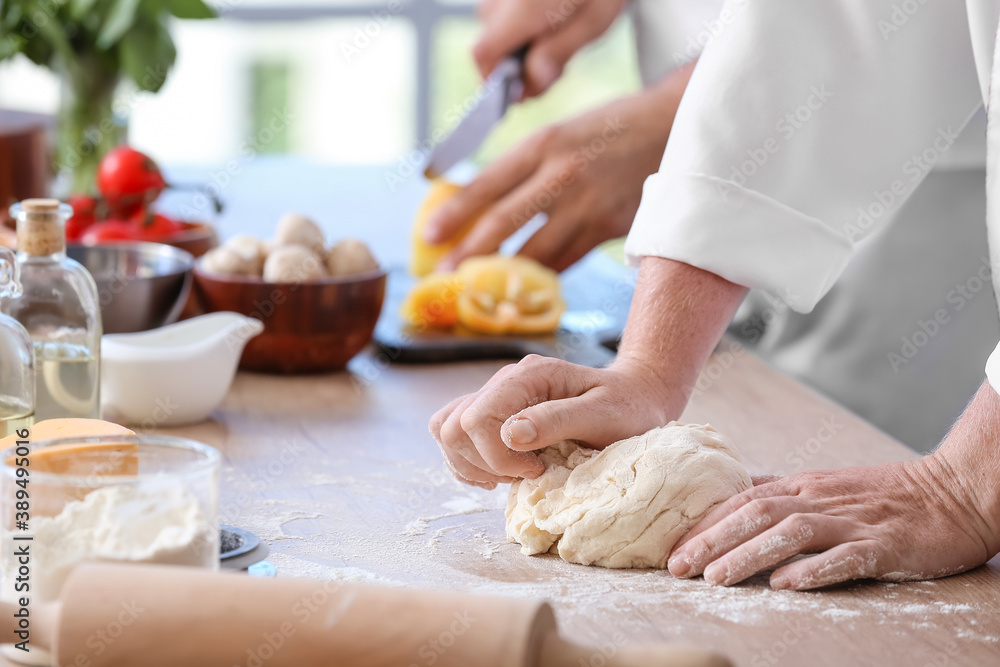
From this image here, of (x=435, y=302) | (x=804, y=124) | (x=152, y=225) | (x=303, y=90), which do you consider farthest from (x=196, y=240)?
(x=303, y=90)

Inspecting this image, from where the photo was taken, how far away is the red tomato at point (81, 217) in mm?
1779

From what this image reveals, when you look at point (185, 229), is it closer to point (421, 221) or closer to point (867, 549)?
point (421, 221)

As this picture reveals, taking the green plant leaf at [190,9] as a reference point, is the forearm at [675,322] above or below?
below

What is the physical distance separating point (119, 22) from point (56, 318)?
3.33ft

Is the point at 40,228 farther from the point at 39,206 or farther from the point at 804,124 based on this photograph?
the point at 804,124

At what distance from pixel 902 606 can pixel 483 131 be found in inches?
49.1

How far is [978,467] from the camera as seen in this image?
0.95 m

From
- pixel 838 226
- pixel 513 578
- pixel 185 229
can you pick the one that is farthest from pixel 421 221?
pixel 513 578

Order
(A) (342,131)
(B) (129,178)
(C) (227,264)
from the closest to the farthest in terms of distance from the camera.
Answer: (C) (227,264) → (B) (129,178) → (A) (342,131)

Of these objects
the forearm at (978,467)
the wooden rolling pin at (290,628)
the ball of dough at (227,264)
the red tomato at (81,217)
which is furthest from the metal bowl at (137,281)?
the forearm at (978,467)

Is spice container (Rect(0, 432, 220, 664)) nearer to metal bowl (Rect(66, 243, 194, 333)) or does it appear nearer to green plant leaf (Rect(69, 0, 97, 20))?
metal bowl (Rect(66, 243, 194, 333))

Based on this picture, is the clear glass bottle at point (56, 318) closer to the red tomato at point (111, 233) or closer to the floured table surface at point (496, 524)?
the floured table surface at point (496, 524)

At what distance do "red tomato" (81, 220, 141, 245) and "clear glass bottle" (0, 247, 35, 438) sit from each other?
2.33 ft

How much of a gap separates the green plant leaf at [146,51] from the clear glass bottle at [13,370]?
3.59ft
